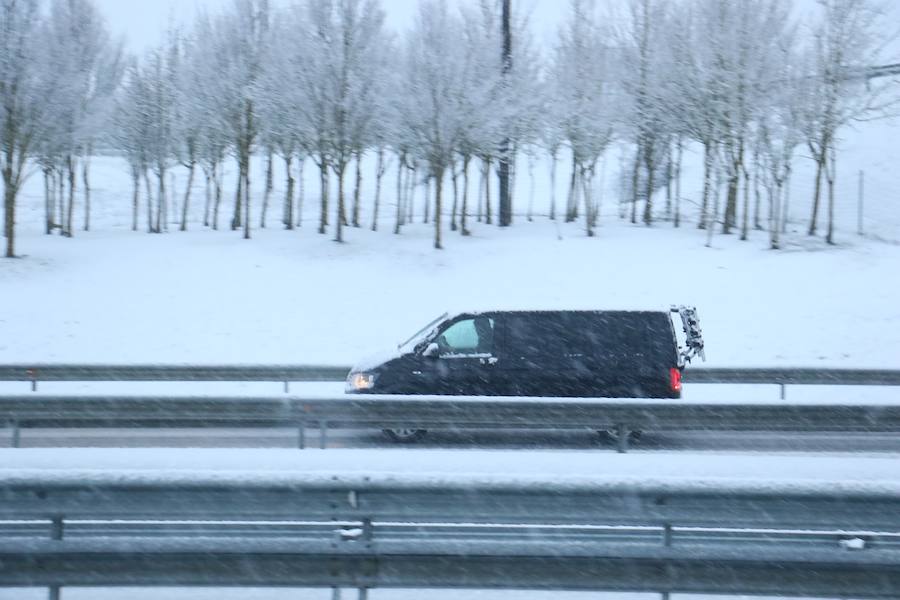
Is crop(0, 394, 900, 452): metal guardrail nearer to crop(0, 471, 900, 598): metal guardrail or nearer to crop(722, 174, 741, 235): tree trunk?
crop(0, 471, 900, 598): metal guardrail

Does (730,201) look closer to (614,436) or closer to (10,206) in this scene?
(614,436)

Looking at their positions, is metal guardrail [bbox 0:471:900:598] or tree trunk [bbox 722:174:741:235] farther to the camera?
tree trunk [bbox 722:174:741:235]

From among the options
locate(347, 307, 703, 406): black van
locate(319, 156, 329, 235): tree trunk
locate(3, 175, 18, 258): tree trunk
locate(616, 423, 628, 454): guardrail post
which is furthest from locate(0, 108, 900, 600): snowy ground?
locate(616, 423, 628, 454): guardrail post

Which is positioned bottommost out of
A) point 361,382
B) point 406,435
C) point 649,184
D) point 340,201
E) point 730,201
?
point 406,435

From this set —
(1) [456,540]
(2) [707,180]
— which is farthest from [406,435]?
(2) [707,180]

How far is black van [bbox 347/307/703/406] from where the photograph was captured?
11.5 m

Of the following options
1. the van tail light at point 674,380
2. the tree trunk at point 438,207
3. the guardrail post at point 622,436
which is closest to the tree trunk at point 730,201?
the tree trunk at point 438,207

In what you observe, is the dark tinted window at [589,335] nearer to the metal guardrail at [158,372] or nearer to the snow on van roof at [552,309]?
the snow on van roof at [552,309]

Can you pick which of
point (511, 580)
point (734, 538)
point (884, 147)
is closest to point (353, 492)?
point (511, 580)

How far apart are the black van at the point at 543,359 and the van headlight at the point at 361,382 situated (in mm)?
14

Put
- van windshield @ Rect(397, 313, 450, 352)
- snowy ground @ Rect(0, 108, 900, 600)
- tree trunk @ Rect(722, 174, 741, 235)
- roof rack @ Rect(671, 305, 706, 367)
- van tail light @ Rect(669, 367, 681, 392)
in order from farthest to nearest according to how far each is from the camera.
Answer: tree trunk @ Rect(722, 174, 741, 235) → snowy ground @ Rect(0, 108, 900, 600) → roof rack @ Rect(671, 305, 706, 367) → van windshield @ Rect(397, 313, 450, 352) → van tail light @ Rect(669, 367, 681, 392)

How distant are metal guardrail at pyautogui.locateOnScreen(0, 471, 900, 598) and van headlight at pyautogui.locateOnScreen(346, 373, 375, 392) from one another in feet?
22.7

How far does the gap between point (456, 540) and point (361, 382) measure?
23.3 ft

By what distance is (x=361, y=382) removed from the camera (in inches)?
461
